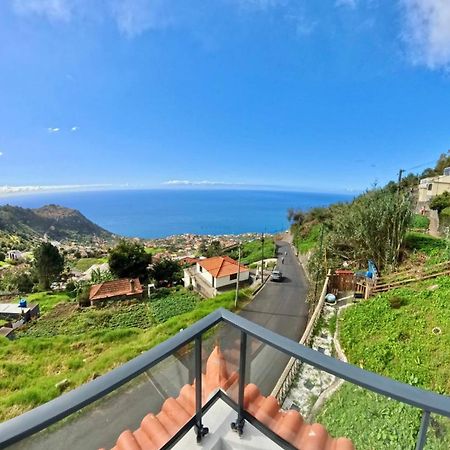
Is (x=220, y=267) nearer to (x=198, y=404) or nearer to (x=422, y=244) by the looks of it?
(x=422, y=244)

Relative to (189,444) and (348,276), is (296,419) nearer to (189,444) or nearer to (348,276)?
(189,444)

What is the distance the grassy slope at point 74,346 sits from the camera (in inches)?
320

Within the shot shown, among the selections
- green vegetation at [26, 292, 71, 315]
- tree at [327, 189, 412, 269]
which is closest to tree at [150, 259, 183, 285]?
green vegetation at [26, 292, 71, 315]

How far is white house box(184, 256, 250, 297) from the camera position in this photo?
59.9 ft

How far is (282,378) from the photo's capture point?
5.12 ft

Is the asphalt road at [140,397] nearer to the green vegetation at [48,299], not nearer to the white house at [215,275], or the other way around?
→ the white house at [215,275]

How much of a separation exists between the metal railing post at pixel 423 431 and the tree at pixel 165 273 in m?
25.3

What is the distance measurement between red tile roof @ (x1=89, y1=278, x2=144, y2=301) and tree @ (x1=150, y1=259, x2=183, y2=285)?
3.06 meters

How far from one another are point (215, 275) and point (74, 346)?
9.12 m

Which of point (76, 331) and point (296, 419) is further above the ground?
point (296, 419)

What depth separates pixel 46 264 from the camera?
2633 cm

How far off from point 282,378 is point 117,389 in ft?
3.41

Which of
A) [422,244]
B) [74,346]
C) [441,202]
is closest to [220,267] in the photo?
[74,346]

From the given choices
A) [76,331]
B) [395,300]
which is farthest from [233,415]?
[76,331]
